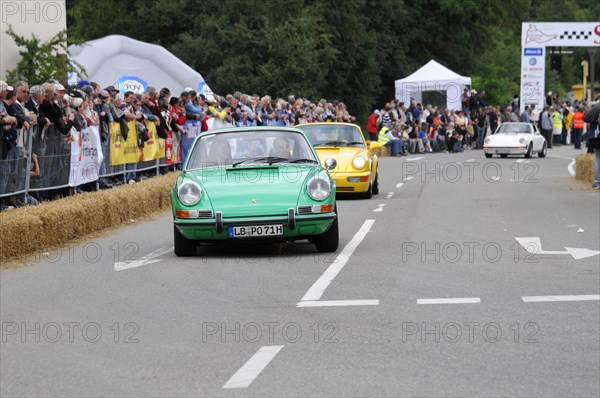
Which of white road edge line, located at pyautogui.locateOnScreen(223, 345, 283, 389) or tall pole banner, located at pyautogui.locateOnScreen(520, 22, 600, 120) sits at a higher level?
tall pole banner, located at pyautogui.locateOnScreen(520, 22, 600, 120)

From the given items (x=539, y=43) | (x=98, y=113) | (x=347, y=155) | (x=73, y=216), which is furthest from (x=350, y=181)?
(x=539, y=43)

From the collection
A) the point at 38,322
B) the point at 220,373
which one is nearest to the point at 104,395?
the point at 220,373

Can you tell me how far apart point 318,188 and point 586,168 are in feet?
52.1

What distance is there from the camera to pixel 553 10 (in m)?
148

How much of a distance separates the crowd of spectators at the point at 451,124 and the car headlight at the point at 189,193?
3112cm

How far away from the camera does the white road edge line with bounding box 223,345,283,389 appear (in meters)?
6.85

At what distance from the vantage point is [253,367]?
7.31 meters

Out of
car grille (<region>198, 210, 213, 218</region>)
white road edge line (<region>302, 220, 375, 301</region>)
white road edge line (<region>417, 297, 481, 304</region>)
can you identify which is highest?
car grille (<region>198, 210, 213, 218</region>)

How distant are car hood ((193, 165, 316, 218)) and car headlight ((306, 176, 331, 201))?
9cm

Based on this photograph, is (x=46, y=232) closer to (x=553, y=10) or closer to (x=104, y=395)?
(x=104, y=395)

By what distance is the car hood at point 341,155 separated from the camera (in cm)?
2211

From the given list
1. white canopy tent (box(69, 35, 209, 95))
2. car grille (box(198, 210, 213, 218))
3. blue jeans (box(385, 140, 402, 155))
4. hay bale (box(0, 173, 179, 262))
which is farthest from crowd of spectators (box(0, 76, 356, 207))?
blue jeans (box(385, 140, 402, 155))

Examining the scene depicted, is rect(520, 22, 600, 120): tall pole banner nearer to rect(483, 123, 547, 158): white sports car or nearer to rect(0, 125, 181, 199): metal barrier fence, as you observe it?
rect(483, 123, 547, 158): white sports car

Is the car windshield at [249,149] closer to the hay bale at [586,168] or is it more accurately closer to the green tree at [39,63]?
the green tree at [39,63]
